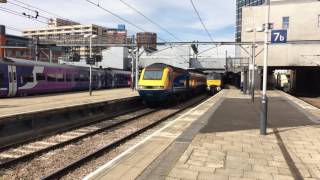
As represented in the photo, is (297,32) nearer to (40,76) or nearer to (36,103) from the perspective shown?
(40,76)

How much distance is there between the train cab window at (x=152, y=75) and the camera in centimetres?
2530

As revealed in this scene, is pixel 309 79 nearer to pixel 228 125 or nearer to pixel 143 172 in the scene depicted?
pixel 228 125

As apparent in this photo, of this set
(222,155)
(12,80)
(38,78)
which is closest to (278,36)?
(222,155)

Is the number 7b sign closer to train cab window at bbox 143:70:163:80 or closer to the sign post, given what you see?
the sign post

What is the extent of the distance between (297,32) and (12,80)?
1440 inches

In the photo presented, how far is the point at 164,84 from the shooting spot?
82.0ft

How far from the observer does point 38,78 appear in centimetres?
3109

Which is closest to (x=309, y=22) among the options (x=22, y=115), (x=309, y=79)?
(x=309, y=79)

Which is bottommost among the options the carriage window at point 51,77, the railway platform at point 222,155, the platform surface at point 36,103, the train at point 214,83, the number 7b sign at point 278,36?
the railway platform at point 222,155

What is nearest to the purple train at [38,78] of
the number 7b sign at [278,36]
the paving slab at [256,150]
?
the paving slab at [256,150]

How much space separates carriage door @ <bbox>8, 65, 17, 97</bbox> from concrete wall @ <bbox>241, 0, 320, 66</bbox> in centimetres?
3162

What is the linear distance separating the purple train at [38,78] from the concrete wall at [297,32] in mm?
22793

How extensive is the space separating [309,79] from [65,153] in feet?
206

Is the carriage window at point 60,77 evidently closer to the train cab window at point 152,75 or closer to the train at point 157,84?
the train at point 157,84
